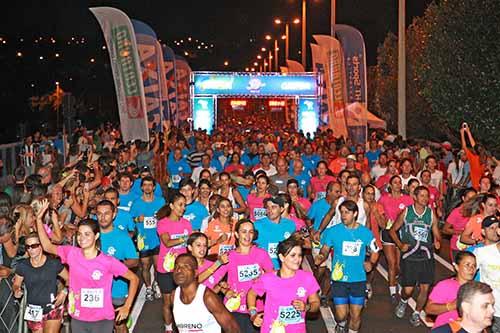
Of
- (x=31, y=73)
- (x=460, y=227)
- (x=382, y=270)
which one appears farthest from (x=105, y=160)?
(x=31, y=73)

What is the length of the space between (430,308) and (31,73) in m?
46.4

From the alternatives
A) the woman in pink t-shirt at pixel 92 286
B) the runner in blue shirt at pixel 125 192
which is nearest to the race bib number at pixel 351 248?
the woman in pink t-shirt at pixel 92 286

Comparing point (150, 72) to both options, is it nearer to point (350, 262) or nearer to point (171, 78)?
point (171, 78)

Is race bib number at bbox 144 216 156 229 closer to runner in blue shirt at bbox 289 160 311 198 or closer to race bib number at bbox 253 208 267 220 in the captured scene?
race bib number at bbox 253 208 267 220

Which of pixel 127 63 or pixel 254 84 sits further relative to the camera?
pixel 254 84

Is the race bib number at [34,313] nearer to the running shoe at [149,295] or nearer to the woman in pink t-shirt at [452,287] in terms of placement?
the woman in pink t-shirt at [452,287]

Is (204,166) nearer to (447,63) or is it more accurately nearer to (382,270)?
(382,270)

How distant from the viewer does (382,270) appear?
14523 millimetres

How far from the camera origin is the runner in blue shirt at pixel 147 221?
11352 millimetres

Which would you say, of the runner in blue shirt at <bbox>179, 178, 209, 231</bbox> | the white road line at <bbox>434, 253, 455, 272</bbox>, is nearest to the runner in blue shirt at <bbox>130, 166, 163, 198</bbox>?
the runner in blue shirt at <bbox>179, 178, 209, 231</bbox>

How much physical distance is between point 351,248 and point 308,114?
30866mm

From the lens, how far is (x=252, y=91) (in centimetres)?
3962

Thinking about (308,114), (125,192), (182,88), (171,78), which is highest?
(125,192)

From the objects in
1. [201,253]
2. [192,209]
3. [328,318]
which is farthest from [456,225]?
[201,253]
